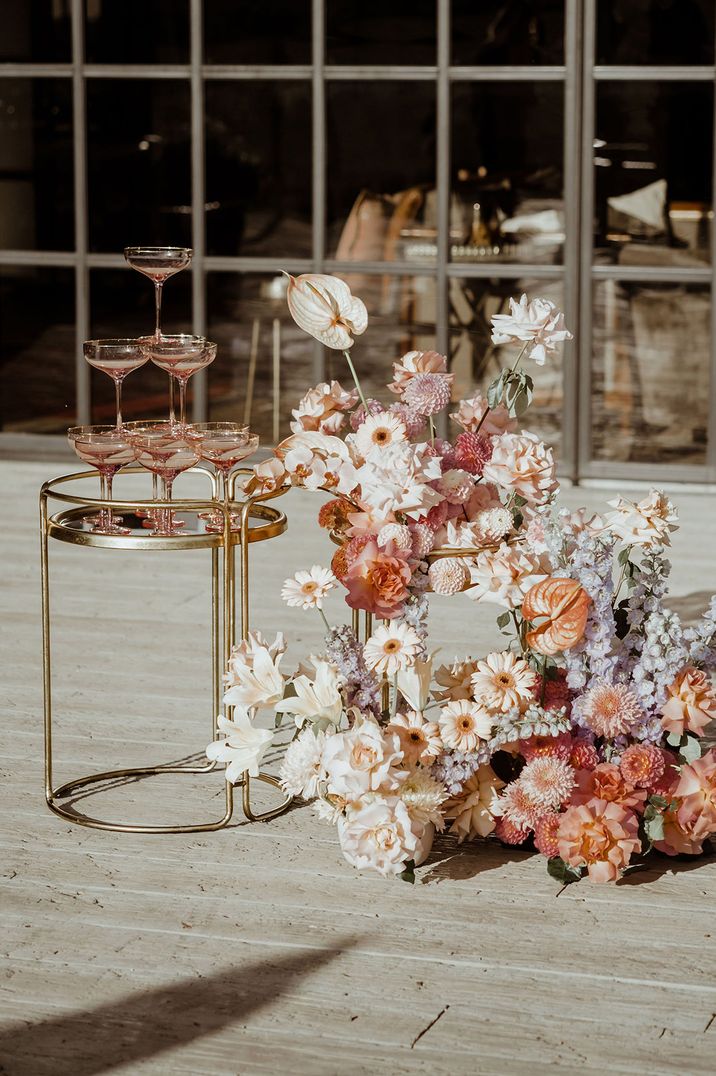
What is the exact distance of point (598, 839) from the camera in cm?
239

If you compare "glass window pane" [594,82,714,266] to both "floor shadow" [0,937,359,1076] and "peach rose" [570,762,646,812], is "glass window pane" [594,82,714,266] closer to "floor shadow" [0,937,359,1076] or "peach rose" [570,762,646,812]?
"peach rose" [570,762,646,812]

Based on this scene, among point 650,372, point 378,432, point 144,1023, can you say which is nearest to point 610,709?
point 378,432

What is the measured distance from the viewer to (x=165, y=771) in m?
2.92

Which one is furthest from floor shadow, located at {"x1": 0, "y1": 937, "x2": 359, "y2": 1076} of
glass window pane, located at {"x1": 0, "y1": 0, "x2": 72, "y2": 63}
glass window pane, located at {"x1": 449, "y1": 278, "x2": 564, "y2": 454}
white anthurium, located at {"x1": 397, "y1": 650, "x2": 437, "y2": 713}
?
glass window pane, located at {"x1": 0, "y1": 0, "x2": 72, "y2": 63}

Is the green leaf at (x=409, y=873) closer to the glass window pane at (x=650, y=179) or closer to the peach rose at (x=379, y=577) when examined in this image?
the peach rose at (x=379, y=577)

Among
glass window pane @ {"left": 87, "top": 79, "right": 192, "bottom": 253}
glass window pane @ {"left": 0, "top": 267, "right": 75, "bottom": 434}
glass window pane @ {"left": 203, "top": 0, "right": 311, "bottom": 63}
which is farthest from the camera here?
glass window pane @ {"left": 0, "top": 267, "right": 75, "bottom": 434}

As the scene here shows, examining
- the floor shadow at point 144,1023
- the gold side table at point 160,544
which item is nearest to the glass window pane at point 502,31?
the gold side table at point 160,544

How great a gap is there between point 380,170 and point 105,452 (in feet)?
11.2

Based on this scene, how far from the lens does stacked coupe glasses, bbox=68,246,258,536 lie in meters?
2.61

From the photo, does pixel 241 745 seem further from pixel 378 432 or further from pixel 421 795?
pixel 378 432

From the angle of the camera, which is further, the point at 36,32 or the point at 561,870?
the point at 36,32

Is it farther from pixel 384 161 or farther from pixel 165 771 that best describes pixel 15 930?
pixel 384 161

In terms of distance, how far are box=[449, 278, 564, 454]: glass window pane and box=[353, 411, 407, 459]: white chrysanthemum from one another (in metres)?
3.21

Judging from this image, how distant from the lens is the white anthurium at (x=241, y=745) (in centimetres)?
248
